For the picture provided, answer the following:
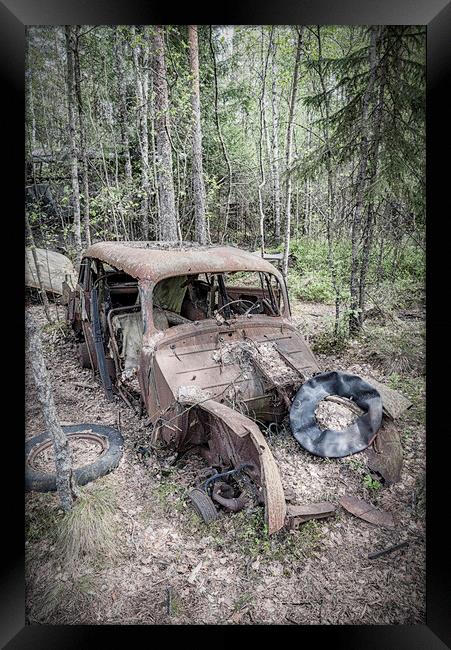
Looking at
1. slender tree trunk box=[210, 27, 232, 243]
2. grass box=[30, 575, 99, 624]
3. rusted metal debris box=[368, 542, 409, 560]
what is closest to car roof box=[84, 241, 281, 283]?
slender tree trunk box=[210, 27, 232, 243]

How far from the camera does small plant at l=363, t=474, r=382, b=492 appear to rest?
8.58 ft

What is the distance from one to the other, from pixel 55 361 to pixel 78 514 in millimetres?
1823

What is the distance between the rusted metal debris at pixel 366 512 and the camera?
8.04ft

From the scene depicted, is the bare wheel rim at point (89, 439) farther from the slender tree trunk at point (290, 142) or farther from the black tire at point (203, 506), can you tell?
the slender tree trunk at point (290, 142)

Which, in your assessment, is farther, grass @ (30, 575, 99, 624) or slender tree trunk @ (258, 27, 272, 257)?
slender tree trunk @ (258, 27, 272, 257)

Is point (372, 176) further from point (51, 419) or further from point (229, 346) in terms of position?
point (51, 419)

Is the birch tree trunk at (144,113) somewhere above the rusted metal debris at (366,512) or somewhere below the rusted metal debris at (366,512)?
above

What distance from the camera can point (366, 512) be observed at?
249cm

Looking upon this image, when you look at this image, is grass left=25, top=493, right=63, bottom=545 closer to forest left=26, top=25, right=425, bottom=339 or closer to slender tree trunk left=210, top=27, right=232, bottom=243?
forest left=26, top=25, right=425, bottom=339

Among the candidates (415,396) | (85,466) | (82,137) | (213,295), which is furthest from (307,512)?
(82,137)

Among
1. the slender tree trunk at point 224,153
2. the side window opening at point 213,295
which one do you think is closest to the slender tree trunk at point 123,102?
the slender tree trunk at point 224,153

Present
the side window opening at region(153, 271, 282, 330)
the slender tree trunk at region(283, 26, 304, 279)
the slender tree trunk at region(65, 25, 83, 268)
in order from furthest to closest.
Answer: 1. the side window opening at region(153, 271, 282, 330)
2. the slender tree trunk at region(283, 26, 304, 279)
3. the slender tree trunk at region(65, 25, 83, 268)

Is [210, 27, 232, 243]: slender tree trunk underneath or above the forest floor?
above
